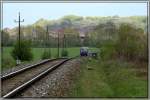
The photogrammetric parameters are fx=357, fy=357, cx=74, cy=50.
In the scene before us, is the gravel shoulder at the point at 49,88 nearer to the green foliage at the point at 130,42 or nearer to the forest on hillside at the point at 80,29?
the forest on hillside at the point at 80,29

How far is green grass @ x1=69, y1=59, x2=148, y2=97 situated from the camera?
1293 centimetres

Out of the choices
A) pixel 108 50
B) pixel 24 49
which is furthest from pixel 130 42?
pixel 24 49

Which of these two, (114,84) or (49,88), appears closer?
(49,88)

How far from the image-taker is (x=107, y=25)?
14984 mm

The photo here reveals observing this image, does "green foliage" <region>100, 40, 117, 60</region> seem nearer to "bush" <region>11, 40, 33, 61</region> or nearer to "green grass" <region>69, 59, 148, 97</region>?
"green grass" <region>69, 59, 148, 97</region>

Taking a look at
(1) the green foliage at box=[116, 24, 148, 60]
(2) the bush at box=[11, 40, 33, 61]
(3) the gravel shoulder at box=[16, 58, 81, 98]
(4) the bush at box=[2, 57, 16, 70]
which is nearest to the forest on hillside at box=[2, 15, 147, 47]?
(1) the green foliage at box=[116, 24, 148, 60]

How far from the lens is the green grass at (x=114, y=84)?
509 inches

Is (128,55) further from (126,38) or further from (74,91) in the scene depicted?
(74,91)

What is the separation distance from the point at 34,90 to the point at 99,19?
3626mm

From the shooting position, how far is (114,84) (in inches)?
603

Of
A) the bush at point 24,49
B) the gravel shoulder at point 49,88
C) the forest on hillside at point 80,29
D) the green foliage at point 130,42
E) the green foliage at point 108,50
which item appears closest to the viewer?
the gravel shoulder at point 49,88

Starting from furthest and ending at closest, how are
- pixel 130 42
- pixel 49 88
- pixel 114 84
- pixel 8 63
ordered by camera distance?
pixel 8 63, pixel 130 42, pixel 114 84, pixel 49 88

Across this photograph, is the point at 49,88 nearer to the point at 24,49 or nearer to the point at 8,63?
the point at 24,49

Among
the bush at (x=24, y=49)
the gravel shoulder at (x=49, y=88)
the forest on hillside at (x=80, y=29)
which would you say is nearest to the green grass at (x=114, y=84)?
the gravel shoulder at (x=49, y=88)
